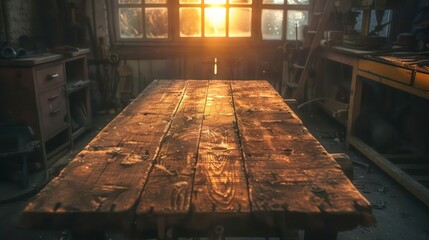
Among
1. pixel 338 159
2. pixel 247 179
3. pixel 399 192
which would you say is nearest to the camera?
pixel 247 179

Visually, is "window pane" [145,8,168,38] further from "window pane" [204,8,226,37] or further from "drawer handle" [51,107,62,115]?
"drawer handle" [51,107,62,115]

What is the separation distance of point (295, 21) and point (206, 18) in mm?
1419

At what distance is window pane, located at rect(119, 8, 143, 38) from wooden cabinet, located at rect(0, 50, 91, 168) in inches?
55.4

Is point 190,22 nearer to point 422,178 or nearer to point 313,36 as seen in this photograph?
A: point 313,36

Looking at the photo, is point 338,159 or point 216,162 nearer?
point 216,162

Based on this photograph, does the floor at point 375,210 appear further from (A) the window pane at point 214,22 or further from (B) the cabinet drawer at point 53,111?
(A) the window pane at point 214,22

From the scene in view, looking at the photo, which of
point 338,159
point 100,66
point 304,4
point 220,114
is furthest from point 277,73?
point 338,159

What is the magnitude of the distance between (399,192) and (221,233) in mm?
2726

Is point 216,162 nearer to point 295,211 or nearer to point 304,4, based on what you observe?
point 295,211

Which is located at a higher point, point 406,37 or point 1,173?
point 406,37

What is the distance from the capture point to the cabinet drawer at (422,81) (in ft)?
8.76

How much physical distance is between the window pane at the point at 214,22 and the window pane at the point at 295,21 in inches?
41.0

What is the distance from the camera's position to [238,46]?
562 centimetres

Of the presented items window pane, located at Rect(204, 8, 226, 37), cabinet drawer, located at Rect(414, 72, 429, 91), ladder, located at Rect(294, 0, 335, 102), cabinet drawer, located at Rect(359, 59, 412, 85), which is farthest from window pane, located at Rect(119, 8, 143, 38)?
cabinet drawer, located at Rect(414, 72, 429, 91)
